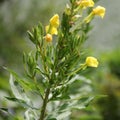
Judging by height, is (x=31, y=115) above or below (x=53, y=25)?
below

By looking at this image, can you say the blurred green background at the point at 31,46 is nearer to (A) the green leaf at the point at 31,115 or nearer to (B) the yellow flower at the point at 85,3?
(A) the green leaf at the point at 31,115

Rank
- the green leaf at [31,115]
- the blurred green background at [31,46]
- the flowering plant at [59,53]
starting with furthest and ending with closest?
the blurred green background at [31,46]
the green leaf at [31,115]
the flowering plant at [59,53]

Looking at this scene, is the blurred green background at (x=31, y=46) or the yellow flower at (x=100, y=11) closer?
the yellow flower at (x=100, y=11)

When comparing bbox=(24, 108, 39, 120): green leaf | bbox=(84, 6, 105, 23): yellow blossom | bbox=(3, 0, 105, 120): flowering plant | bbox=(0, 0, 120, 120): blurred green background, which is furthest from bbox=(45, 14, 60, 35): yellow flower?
bbox=(0, 0, 120, 120): blurred green background

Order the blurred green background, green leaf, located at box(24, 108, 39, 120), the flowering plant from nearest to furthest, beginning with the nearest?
1. the flowering plant
2. green leaf, located at box(24, 108, 39, 120)
3. the blurred green background

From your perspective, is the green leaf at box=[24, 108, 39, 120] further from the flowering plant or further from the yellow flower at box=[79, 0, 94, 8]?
the yellow flower at box=[79, 0, 94, 8]

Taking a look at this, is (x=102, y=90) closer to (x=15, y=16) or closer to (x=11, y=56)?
(x=11, y=56)

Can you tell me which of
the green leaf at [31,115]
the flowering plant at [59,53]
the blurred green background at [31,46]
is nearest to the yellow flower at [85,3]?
the flowering plant at [59,53]

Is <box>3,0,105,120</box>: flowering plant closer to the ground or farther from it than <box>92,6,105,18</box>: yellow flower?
closer to the ground

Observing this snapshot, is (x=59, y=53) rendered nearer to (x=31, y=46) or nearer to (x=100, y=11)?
(x=100, y=11)

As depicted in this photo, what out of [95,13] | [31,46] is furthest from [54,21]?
[31,46]

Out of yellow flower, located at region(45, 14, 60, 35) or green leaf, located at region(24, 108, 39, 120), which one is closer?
yellow flower, located at region(45, 14, 60, 35)
